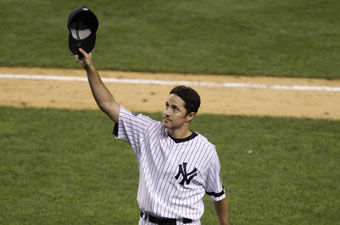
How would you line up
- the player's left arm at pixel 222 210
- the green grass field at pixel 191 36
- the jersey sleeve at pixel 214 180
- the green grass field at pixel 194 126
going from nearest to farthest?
the jersey sleeve at pixel 214 180 → the player's left arm at pixel 222 210 → the green grass field at pixel 194 126 → the green grass field at pixel 191 36

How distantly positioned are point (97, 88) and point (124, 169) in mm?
3568

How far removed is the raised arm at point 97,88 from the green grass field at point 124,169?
253 centimetres

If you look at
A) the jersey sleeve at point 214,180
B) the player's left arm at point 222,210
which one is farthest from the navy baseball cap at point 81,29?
the player's left arm at point 222,210

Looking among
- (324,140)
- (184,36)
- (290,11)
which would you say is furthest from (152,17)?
(324,140)

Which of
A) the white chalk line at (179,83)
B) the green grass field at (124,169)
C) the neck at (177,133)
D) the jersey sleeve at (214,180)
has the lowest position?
the green grass field at (124,169)

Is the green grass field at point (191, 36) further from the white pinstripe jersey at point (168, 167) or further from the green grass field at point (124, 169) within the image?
the white pinstripe jersey at point (168, 167)

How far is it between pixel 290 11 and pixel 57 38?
22.5 ft

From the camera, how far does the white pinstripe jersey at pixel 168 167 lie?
3.74 m

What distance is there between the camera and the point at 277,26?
46.3ft

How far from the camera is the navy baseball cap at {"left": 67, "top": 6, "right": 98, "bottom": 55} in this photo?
3535 mm

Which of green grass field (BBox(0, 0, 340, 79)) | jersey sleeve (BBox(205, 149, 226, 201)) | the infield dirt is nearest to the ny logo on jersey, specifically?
jersey sleeve (BBox(205, 149, 226, 201))

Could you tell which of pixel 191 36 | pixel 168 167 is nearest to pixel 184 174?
pixel 168 167

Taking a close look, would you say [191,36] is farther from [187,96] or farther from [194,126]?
[187,96]

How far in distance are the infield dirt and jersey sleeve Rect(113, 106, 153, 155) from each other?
522 centimetres
